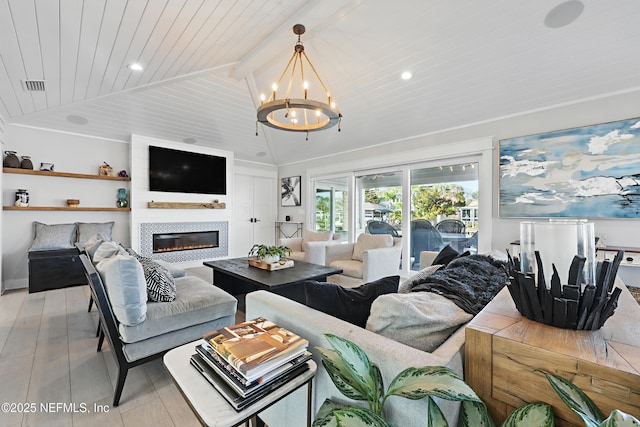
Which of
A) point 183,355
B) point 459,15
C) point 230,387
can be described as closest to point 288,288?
point 183,355

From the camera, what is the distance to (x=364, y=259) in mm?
3561

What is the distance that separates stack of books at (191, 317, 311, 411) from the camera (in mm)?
840

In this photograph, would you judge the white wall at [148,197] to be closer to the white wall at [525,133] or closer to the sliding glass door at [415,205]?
the sliding glass door at [415,205]

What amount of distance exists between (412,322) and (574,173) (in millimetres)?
3425

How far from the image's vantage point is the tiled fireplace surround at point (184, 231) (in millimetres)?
5043

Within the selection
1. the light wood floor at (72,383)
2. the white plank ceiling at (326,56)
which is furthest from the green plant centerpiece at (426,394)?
the white plank ceiling at (326,56)

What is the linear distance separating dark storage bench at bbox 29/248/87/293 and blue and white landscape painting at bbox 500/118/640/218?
6301mm

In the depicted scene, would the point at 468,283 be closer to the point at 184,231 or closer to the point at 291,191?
the point at 184,231

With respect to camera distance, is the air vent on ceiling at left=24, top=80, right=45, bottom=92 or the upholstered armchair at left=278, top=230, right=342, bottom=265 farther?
the upholstered armchair at left=278, top=230, right=342, bottom=265

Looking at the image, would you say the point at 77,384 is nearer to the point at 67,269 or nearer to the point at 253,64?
the point at 67,269

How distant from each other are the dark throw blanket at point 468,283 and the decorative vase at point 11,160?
585 cm

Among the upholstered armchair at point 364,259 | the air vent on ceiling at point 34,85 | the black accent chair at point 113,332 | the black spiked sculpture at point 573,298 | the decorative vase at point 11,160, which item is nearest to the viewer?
the black spiked sculpture at point 573,298

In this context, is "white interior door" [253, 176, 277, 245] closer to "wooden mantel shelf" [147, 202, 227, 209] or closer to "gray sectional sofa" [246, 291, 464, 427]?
"wooden mantel shelf" [147, 202, 227, 209]

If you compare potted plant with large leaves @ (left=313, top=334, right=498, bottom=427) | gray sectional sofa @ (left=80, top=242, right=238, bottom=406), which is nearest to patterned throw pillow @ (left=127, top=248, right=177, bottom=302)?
gray sectional sofa @ (left=80, top=242, right=238, bottom=406)
